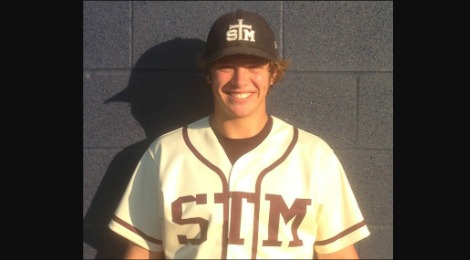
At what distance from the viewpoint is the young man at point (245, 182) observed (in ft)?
5.84

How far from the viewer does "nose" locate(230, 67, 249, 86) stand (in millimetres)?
1750

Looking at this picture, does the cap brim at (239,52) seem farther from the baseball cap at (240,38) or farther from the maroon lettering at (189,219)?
the maroon lettering at (189,219)

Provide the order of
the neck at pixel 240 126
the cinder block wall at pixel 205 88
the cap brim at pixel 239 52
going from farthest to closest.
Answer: the cinder block wall at pixel 205 88 → the neck at pixel 240 126 → the cap brim at pixel 239 52

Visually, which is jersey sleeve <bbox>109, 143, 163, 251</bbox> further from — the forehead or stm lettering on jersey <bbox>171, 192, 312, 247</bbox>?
the forehead

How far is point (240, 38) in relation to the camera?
5.80ft

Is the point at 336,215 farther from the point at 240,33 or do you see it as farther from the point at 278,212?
the point at 240,33

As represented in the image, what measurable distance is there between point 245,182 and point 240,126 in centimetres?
21

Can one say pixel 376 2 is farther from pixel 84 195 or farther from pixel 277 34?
pixel 84 195

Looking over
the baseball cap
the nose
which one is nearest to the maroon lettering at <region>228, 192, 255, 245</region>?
the nose

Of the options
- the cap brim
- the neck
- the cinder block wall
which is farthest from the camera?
the cinder block wall

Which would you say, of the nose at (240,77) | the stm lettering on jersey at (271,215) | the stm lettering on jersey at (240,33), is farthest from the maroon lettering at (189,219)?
the stm lettering on jersey at (240,33)

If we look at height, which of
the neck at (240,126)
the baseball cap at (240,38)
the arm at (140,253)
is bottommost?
the arm at (140,253)

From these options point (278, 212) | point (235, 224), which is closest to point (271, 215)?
point (278, 212)

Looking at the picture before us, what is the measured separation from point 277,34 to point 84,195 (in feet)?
3.68
